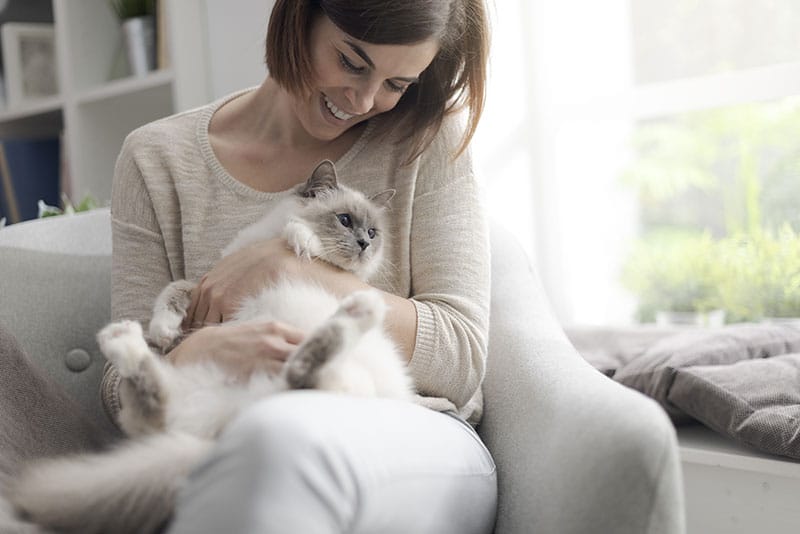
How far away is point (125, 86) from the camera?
2768 millimetres

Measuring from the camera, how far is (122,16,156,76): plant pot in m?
2.78

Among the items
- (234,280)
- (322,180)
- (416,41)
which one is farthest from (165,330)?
(416,41)

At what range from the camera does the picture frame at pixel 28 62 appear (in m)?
3.12

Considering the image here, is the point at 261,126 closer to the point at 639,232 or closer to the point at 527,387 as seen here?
the point at 527,387

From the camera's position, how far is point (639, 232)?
9.43 ft

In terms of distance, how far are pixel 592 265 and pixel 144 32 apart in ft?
5.41

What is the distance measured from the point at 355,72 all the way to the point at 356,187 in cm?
26

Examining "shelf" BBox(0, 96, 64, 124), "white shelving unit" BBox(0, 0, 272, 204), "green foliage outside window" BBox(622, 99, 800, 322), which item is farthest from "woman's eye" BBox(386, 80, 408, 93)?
"shelf" BBox(0, 96, 64, 124)

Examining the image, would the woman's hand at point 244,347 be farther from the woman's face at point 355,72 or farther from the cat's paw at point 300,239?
the woman's face at point 355,72

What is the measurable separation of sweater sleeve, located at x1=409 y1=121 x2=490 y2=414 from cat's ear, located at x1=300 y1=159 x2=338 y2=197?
0.16 meters

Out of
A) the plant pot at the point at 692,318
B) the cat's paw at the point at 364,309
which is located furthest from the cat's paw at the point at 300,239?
the plant pot at the point at 692,318

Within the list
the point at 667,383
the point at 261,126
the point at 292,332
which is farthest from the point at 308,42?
the point at 667,383

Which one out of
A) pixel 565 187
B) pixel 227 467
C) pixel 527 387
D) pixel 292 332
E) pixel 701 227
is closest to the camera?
pixel 227 467

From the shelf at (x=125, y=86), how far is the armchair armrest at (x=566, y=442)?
1.52m
